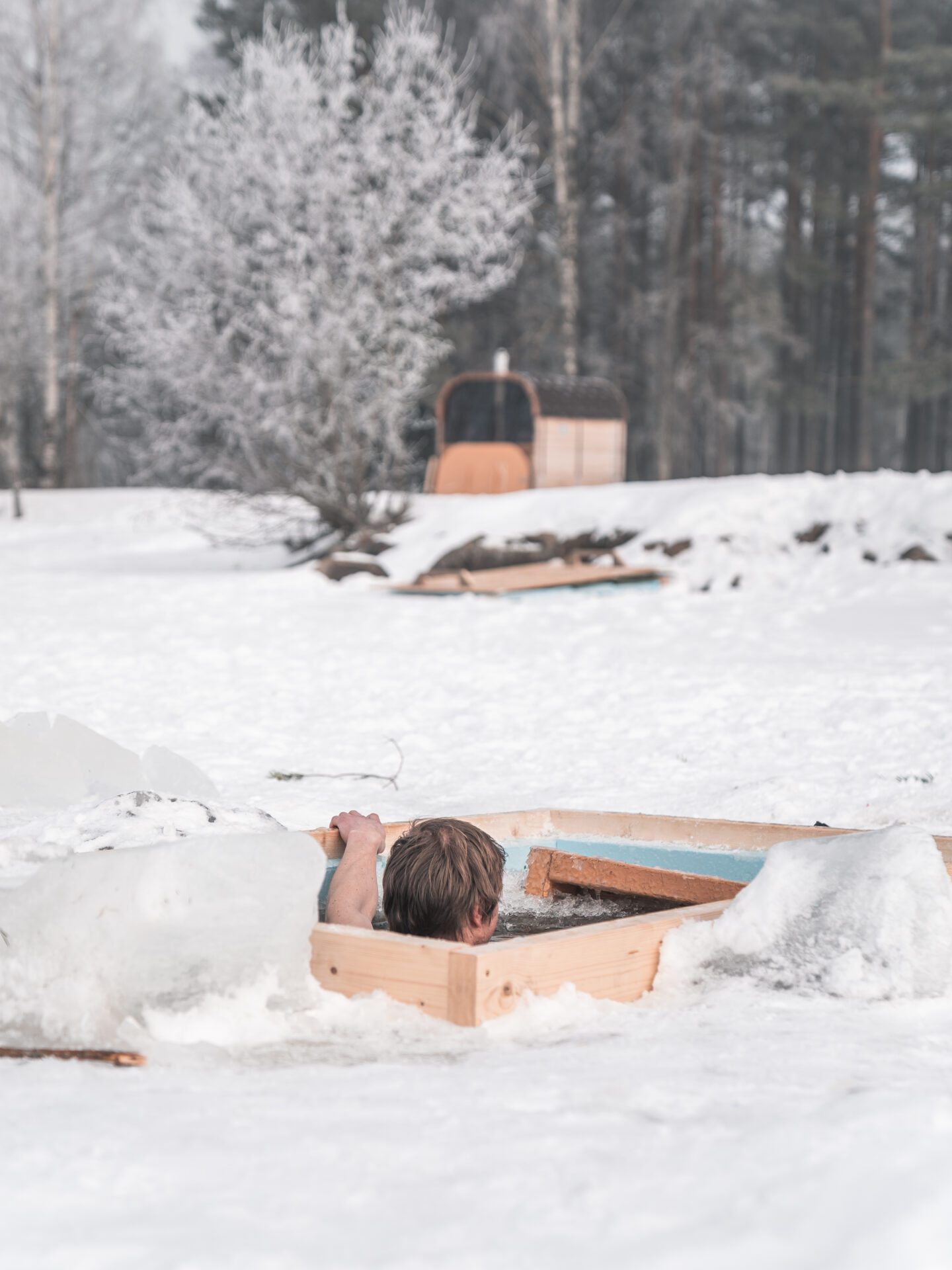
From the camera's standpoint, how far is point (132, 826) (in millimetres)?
3215

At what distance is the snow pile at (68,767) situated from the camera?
4188mm

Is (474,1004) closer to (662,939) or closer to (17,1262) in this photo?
(662,939)

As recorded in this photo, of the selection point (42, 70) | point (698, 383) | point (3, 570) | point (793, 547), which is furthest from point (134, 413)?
point (793, 547)

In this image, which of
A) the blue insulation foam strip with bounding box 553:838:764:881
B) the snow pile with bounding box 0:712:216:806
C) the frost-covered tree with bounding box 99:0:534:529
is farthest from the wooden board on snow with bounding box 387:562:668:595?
the blue insulation foam strip with bounding box 553:838:764:881

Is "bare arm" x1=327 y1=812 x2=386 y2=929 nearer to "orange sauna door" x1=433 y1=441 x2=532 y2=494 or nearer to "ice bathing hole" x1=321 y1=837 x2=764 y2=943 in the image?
"ice bathing hole" x1=321 y1=837 x2=764 y2=943

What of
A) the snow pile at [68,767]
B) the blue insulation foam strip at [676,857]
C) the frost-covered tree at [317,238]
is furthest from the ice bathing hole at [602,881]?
the frost-covered tree at [317,238]

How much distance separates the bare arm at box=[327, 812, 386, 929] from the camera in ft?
10.0

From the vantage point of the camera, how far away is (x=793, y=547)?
11.0 meters

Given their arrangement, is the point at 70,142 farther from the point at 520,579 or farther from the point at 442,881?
the point at 442,881

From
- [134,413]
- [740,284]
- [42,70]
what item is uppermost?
[42,70]

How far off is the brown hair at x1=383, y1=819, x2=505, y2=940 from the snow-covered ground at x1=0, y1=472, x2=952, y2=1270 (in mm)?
399

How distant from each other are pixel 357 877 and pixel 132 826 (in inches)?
22.5

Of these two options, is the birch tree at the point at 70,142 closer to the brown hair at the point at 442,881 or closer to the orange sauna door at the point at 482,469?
the orange sauna door at the point at 482,469

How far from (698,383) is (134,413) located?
11.0 m
